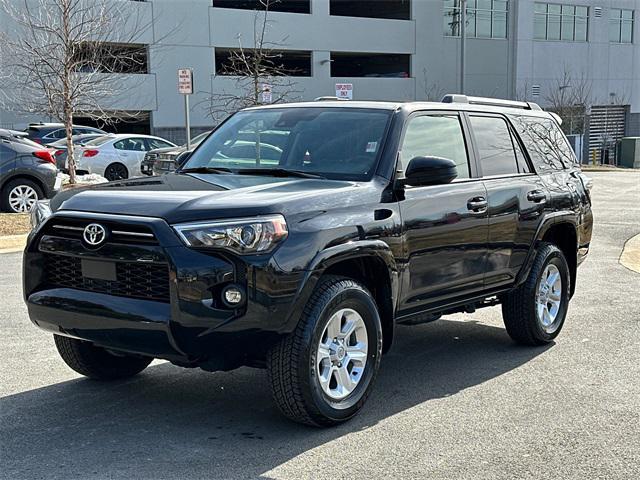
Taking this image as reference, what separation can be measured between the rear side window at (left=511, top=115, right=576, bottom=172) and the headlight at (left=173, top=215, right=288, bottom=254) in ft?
10.5

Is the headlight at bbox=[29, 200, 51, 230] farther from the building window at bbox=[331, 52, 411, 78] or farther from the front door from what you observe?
the building window at bbox=[331, 52, 411, 78]

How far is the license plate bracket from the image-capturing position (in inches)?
181

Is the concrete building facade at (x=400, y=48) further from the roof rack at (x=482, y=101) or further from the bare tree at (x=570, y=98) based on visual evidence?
the roof rack at (x=482, y=101)

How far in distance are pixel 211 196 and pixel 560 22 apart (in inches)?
1946

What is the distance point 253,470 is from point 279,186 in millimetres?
1707

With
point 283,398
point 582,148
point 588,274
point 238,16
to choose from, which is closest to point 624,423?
point 283,398

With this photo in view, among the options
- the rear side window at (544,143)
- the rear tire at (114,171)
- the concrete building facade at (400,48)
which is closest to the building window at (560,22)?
the concrete building facade at (400,48)

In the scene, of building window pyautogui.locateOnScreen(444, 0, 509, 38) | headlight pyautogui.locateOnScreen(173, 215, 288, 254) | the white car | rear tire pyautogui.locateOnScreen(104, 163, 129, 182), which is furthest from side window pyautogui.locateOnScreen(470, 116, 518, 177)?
building window pyautogui.locateOnScreen(444, 0, 509, 38)

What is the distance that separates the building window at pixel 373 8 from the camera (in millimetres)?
46531

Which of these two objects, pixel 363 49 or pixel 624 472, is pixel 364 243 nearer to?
pixel 624 472

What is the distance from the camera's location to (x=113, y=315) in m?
4.54

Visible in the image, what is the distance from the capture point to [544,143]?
738 centimetres

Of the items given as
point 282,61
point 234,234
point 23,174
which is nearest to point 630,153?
point 282,61

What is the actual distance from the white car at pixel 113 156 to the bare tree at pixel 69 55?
997 mm
